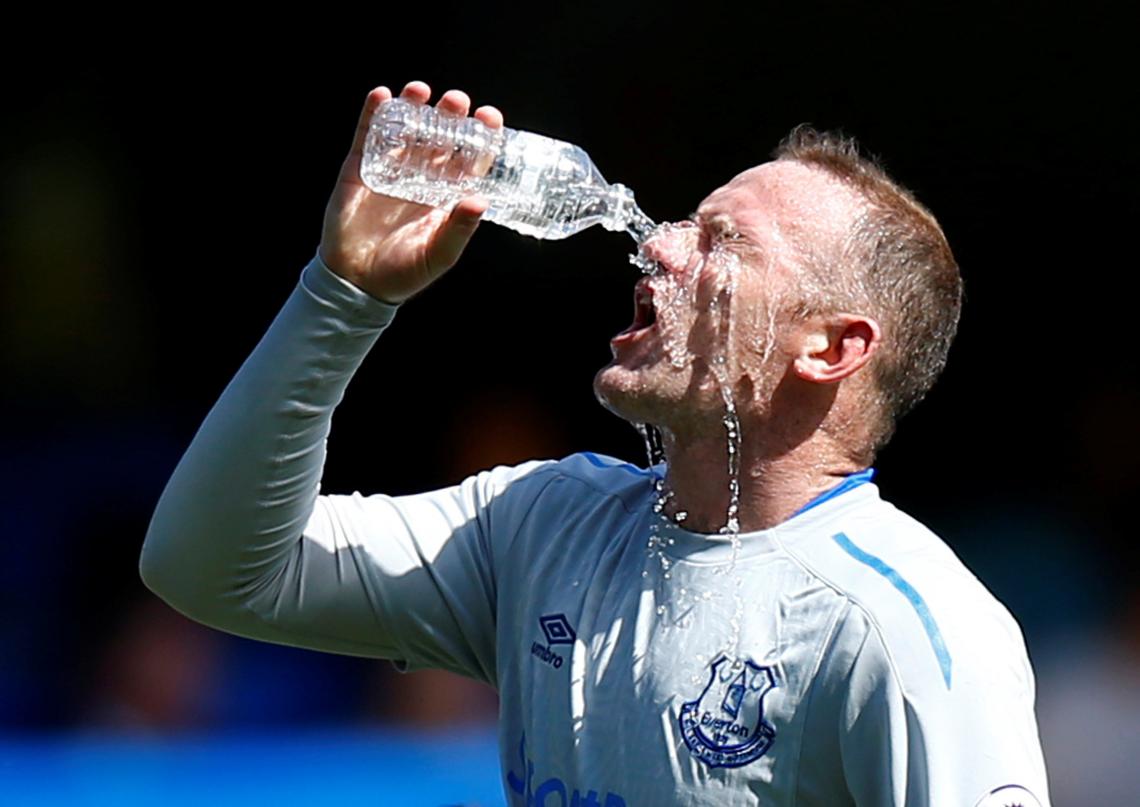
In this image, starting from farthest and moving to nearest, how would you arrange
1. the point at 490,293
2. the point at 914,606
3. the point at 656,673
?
the point at 490,293
the point at 656,673
the point at 914,606

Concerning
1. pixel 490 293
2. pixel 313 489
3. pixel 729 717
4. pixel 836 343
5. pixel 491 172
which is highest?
pixel 491 172

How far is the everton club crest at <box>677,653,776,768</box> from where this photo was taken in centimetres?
169

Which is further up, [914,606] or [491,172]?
[491,172]

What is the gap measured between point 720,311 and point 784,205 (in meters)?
0.18

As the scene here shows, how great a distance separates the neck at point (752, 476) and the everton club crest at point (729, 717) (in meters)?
0.22

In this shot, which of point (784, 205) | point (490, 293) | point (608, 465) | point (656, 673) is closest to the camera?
point (656, 673)

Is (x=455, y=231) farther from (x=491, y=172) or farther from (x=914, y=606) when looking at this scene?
(x=914, y=606)

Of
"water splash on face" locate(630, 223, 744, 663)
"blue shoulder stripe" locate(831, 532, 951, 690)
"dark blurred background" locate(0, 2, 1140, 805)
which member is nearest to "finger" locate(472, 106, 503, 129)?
"water splash on face" locate(630, 223, 744, 663)

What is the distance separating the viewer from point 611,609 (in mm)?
1922

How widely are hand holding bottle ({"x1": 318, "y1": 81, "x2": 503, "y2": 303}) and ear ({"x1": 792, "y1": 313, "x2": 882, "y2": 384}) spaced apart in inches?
Result: 17.5

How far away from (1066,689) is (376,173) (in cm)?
355

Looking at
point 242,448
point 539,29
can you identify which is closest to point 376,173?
point 242,448

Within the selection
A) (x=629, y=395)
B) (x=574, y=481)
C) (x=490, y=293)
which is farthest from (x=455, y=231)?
(x=490, y=293)

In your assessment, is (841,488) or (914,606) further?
(841,488)
